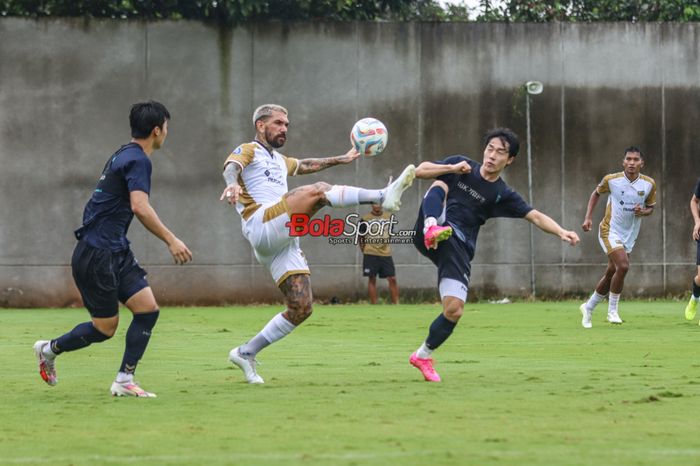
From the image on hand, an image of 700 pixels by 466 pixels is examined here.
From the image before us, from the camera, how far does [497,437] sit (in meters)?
7.39

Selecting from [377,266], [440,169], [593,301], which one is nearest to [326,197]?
[440,169]

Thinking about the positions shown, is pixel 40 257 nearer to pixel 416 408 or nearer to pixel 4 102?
pixel 4 102

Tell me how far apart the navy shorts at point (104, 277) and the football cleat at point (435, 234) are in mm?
2358

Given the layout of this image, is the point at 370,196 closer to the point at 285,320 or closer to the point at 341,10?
the point at 285,320

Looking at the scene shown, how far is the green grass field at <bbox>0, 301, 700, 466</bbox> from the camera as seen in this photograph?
6.94m

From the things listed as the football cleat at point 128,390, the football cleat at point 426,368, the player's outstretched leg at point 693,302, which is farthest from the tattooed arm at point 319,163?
the player's outstretched leg at point 693,302

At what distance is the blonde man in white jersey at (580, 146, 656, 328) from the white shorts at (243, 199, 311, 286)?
8696 mm

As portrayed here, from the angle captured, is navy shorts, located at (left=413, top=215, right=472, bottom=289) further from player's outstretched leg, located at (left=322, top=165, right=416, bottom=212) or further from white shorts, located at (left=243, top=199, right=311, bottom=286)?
player's outstretched leg, located at (left=322, top=165, right=416, bottom=212)

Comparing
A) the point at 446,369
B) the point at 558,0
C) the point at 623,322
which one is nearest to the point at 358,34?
the point at 558,0

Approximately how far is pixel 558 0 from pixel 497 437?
71.2ft

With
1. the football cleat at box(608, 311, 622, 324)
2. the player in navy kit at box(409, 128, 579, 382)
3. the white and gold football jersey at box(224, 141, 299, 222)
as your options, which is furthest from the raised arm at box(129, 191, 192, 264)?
the football cleat at box(608, 311, 622, 324)

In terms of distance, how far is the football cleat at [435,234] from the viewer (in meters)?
10.5

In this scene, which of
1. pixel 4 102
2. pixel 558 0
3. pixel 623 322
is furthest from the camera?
pixel 558 0

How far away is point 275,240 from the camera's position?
10609 millimetres
